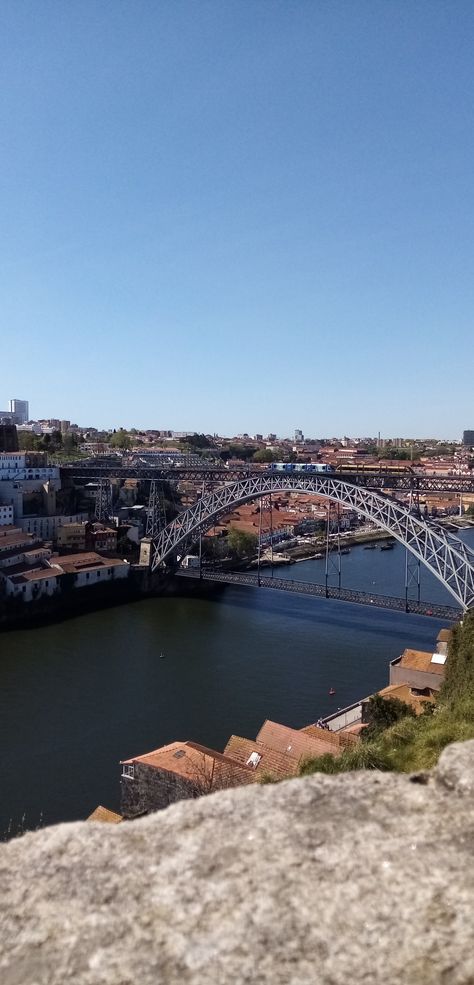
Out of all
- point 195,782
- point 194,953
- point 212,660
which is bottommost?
point 212,660

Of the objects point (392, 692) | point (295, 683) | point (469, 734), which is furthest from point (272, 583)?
point (469, 734)

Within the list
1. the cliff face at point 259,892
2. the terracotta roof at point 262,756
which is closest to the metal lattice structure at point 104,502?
the terracotta roof at point 262,756

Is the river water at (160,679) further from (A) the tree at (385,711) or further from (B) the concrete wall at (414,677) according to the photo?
(A) the tree at (385,711)

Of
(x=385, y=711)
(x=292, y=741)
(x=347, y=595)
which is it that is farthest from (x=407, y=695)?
(x=347, y=595)

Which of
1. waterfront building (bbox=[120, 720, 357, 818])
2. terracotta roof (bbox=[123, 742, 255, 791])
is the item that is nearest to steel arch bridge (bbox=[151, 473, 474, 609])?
waterfront building (bbox=[120, 720, 357, 818])

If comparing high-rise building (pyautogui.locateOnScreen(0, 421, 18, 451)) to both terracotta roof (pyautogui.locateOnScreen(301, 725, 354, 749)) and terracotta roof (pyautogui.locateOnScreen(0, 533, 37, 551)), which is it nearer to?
terracotta roof (pyautogui.locateOnScreen(0, 533, 37, 551))

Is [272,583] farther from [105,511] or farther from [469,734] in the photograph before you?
[469,734]

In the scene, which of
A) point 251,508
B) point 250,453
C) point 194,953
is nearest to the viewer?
point 194,953
